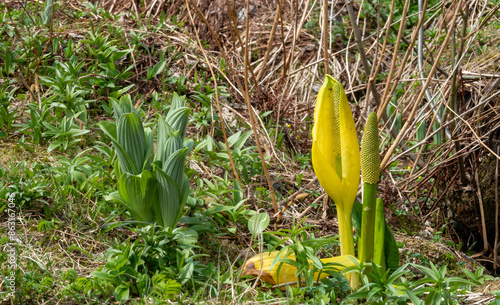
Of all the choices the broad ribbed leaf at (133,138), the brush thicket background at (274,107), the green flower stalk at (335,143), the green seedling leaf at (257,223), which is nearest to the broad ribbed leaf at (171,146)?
the broad ribbed leaf at (133,138)

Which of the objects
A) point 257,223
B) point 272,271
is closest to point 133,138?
point 257,223

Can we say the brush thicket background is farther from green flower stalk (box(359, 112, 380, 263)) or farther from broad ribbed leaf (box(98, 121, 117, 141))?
green flower stalk (box(359, 112, 380, 263))

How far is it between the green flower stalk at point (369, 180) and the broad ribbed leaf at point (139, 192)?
2.85 feet

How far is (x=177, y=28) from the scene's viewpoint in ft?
13.6

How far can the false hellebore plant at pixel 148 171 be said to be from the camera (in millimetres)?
1942

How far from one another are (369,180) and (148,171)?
883 mm

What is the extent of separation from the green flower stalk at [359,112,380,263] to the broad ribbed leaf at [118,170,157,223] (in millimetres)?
869

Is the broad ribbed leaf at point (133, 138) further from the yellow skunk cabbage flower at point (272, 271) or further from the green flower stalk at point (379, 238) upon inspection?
the green flower stalk at point (379, 238)

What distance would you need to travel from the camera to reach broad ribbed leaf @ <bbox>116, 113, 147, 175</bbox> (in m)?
1.95

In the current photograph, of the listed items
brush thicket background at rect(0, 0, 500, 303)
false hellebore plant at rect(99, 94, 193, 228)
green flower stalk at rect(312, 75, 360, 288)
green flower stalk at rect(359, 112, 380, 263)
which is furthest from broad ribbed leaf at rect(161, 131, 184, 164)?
green flower stalk at rect(359, 112, 380, 263)

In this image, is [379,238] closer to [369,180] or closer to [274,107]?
[369,180]

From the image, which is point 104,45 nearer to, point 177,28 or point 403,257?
point 177,28

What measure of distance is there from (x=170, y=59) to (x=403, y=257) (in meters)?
2.31

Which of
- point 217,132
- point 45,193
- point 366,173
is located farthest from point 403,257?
point 45,193
